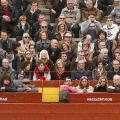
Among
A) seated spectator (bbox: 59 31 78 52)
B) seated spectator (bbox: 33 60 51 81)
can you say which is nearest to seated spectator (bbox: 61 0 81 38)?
seated spectator (bbox: 59 31 78 52)

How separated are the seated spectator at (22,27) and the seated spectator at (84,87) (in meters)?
3.34

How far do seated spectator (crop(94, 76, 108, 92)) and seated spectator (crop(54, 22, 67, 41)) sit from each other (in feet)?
9.45

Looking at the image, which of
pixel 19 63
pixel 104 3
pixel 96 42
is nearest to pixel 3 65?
pixel 19 63

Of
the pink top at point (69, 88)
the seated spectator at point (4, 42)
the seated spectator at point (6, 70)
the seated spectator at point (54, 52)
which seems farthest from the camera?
the seated spectator at point (4, 42)

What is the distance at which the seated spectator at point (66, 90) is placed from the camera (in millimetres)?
21609

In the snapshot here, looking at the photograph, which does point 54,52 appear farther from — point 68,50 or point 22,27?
point 22,27

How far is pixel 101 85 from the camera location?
21.7m

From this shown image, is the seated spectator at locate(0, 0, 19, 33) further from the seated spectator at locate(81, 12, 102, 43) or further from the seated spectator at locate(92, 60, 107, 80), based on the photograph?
the seated spectator at locate(92, 60, 107, 80)

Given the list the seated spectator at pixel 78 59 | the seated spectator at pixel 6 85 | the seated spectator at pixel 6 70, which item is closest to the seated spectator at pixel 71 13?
the seated spectator at pixel 78 59

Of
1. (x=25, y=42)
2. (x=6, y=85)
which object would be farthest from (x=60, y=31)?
(x=6, y=85)

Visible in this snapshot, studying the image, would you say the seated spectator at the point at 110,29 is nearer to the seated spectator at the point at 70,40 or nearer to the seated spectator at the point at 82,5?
the seated spectator at the point at 70,40

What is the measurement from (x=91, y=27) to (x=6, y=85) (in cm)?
410

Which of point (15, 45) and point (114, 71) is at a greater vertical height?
point (15, 45)

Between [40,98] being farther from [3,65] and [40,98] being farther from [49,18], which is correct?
[49,18]
